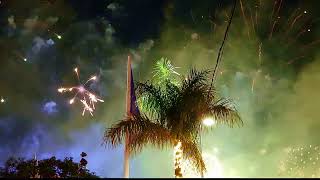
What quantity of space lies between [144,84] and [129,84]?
1.18 meters

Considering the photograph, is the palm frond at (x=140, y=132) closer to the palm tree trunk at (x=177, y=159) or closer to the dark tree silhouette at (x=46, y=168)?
the palm tree trunk at (x=177, y=159)

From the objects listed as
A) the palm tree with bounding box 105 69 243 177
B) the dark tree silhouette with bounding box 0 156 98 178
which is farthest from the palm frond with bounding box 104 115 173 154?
the dark tree silhouette with bounding box 0 156 98 178

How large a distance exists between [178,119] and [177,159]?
1.36m

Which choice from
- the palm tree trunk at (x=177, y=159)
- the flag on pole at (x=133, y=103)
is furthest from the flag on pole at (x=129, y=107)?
the palm tree trunk at (x=177, y=159)

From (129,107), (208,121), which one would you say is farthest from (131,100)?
(208,121)

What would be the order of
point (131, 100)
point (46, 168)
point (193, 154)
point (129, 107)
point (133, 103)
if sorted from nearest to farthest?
point (193, 154)
point (129, 107)
point (133, 103)
point (131, 100)
point (46, 168)

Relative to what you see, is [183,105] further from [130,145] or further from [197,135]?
[130,145]

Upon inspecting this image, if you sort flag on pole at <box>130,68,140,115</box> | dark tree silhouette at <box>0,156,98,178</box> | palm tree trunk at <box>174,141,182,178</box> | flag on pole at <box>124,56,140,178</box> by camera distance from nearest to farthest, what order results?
1. palm tree trunk at <box>174,141,182,178</box>
2. flag on pole at <box>124,56,140,178</box>
3. flag on pole at <box>130,68,140,115</box>
4. dark tree silhouette at <box>0,156,98,178</box>

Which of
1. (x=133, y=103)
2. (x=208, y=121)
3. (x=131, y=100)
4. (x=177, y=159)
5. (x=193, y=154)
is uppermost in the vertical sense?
(x=131, y=100)

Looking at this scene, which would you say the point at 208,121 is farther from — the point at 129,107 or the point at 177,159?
the point at 129,107

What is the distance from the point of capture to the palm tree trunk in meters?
16.5

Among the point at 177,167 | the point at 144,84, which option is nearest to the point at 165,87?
the point at 144,84

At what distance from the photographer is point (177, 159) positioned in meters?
16.8

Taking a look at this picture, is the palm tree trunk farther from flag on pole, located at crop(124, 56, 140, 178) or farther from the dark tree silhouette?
the dark tree silhouette
